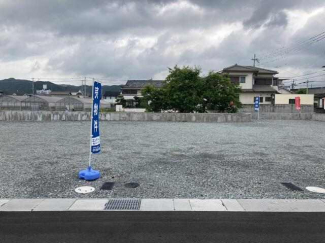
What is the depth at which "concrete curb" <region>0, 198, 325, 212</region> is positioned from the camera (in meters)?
3.40

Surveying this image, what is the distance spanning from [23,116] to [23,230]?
17255 millimetres

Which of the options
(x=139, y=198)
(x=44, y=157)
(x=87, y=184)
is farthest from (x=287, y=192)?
(x=44, y=157)

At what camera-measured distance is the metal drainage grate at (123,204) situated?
344 centimetres

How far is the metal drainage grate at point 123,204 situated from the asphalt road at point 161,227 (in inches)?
6.9

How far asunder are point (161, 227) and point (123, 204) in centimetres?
90

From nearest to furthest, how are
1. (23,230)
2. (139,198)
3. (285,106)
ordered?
(23,230)
(139,198)
(285,106)

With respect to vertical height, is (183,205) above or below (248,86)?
below

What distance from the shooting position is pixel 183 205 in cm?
353

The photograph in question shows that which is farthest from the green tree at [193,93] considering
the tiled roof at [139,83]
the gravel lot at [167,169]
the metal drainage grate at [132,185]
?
the tiled roof at [139,83]

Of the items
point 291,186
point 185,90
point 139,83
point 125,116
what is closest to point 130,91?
point 139,83

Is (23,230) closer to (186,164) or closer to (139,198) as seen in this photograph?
(139,198)

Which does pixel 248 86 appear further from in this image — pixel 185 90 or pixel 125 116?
pixel 125 116

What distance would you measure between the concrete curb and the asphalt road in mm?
134

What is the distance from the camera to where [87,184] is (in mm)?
4457
